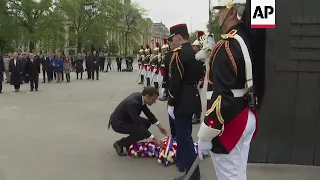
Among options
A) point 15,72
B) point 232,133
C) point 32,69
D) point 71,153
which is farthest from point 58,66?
point 232,133

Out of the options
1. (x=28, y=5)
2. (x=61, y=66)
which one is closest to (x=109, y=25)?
(x=28, y=5)

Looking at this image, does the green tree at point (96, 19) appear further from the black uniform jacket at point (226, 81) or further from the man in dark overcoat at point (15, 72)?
the black uniform jacket at point (226, 81)

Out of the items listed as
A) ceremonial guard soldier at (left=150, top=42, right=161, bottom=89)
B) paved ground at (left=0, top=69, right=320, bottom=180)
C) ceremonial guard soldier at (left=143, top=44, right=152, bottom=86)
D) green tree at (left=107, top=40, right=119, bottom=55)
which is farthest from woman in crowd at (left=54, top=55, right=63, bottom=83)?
Result: green tree at (left=107, top=40, right=119, bottom=55)

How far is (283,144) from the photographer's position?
5.37m

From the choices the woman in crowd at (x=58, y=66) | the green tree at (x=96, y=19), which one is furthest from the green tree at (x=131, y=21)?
the woman in crowd at (x=58, y=66)

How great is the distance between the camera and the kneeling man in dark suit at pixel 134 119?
19.2ft

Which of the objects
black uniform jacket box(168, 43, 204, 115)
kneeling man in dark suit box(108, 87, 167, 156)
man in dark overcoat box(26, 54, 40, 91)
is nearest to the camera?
black uniform jacket box(168, 43, 204, 115)

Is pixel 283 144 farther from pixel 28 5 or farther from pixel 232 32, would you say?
pixel 28 5

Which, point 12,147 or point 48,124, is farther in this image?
point 48,124

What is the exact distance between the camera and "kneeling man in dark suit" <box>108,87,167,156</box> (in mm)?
5855

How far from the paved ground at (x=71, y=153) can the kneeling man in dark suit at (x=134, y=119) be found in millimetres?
328

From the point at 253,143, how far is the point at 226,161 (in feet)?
8.88

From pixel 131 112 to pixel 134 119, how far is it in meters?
0.12

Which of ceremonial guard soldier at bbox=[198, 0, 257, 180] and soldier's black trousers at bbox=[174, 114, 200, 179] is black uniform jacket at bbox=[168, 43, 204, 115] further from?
ceremonial guard soldier at bbox=[198, 0, 257, 180]
